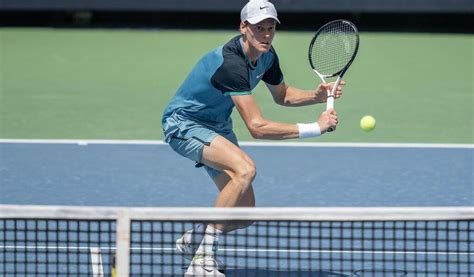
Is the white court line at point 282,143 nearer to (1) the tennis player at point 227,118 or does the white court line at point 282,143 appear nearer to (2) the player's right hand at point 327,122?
(1) the tennis player at point 227,118

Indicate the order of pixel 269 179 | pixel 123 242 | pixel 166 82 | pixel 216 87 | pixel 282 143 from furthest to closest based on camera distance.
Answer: pixel 166 82 < pixel 282 143 < pixel 269 179 < pixel 216 87 < pixel 123 242

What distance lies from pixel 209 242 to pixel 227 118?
3.33 ft

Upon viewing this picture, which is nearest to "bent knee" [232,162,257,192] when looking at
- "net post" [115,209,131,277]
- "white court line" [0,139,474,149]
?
"net post" [115,209,131,277]

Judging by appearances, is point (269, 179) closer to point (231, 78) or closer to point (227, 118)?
point (227, 118)

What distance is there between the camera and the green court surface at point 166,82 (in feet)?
34.9

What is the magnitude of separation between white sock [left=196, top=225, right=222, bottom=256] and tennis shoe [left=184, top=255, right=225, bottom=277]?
35 mm

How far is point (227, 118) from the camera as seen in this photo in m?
6.65

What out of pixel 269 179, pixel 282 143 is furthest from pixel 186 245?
pixel 282 143

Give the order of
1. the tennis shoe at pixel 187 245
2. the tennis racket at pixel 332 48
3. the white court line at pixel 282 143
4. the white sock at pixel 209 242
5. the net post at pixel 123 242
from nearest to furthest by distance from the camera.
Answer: the net post at pixel 123 242 → the white sock at pixel 209 242 → the tennis shoe at pixel 187 245 → the tennis racket at pixel 332 48 → the white court line at pixel 282 143

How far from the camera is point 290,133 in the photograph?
618 cm

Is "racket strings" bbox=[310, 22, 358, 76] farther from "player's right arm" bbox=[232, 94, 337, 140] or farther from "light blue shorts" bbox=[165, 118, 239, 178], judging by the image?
"light blue shorts" bbox=[165, 118, 239, 178]

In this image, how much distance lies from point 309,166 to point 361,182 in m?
0.66

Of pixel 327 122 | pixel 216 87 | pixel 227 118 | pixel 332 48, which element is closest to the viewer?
pixel 327 122

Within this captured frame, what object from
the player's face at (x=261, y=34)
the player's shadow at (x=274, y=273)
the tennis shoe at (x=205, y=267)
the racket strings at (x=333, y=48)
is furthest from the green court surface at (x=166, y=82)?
the tennis shoe at (x=205, y=267)
